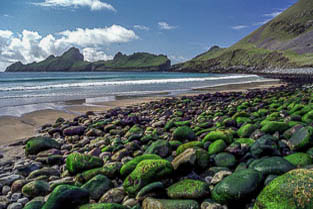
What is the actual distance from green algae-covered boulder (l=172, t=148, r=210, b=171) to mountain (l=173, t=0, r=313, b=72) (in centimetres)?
7751

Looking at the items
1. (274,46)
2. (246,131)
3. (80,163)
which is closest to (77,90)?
(80,163)

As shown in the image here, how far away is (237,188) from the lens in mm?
2273

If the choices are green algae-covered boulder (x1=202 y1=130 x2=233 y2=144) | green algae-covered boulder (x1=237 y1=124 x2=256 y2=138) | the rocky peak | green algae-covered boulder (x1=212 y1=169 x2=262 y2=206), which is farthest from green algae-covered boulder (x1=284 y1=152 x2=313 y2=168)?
the rocky peak

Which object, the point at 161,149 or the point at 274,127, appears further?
the point at 274,127

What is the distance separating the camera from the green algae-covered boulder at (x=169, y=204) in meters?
2.23

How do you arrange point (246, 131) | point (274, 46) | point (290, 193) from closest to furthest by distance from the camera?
1. point (290, 193)
2. point (246, 131)
3. point (274, 46)

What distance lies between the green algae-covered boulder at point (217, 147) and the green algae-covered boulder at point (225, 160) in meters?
0.16

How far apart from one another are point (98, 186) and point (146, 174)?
0.67 metres

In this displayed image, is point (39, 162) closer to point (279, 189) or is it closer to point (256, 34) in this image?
point (279, 189)

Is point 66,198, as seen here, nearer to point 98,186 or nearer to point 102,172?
point 98,186

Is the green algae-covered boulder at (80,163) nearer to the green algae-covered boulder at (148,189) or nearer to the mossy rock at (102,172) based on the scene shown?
the mossy rock at (102,172)

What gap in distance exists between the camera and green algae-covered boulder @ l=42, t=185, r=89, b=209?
2352 mm

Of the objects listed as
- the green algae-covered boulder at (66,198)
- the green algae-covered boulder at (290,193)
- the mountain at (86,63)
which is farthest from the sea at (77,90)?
the mountain at (86,63)

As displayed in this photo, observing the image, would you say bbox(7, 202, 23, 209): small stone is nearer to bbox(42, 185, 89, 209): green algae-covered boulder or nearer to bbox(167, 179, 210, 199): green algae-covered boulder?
bbox(42, 185, 89, 209): green algae-covered boulder
